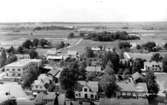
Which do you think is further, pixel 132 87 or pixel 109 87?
pixel 132 87

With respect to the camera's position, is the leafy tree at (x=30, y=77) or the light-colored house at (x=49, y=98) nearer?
the light-colored house at (x=49, y=98)

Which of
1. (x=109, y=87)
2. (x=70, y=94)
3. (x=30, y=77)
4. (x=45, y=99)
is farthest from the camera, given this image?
(x=30, y=77)

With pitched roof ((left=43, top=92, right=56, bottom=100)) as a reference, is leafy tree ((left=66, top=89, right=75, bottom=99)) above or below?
below

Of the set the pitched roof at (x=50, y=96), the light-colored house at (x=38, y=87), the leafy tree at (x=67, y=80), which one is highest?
the leafy tree at (x=67, y=80)

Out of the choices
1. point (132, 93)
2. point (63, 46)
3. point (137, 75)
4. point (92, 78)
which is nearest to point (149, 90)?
point (132, 93)

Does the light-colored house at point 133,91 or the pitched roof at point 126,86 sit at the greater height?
the pitched roof at point 126,86

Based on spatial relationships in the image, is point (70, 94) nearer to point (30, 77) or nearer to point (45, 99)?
point (45, 99)

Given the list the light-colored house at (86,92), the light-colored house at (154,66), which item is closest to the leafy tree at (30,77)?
the light-colored house at (86,92)

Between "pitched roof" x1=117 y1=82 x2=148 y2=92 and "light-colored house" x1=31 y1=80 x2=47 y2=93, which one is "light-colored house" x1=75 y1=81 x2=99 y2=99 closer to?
"pitched roof" x1=117 y1=82 x2=148 y2=92

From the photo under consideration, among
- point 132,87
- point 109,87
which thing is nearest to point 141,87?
point 132,87

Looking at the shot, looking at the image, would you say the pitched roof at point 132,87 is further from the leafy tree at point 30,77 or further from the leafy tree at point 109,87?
the leafy tree at point 30,77

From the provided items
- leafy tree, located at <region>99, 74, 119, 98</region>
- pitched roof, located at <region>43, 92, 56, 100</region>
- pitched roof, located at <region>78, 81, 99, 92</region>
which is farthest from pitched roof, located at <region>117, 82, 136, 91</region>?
pitched roof, located at <region>43, 92, 56, 100</region>

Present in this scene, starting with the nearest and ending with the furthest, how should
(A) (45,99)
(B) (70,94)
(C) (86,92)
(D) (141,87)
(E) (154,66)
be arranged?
(A) (45,99) → (B) (70,94) → (C) (86,92) → (D) (141,87) → (E) (154,66)
